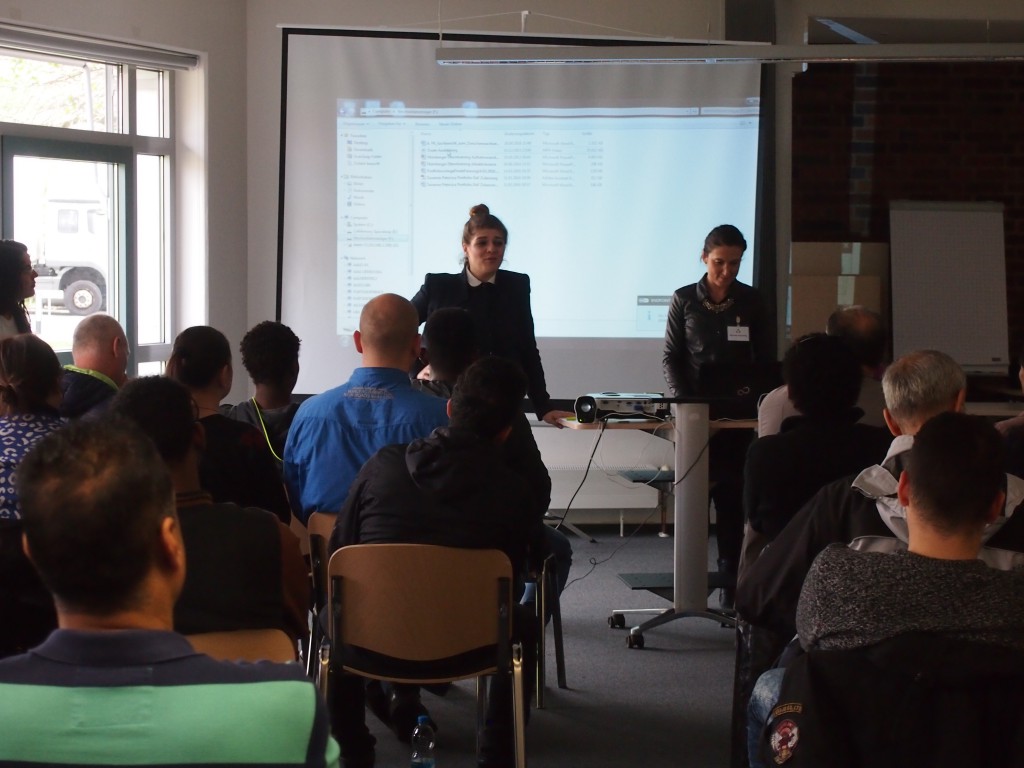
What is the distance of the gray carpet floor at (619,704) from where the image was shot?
3086 millimetres

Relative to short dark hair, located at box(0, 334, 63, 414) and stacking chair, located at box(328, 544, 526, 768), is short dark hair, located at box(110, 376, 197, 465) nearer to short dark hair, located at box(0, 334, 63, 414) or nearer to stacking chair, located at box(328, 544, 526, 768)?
stacking chair, located at box(328, 544, 526, 768)

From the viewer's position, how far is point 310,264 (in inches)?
233

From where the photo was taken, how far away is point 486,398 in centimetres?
257

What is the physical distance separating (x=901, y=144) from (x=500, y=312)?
3348 mm

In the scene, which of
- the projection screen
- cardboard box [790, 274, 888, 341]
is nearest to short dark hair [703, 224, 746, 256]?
the projection screen

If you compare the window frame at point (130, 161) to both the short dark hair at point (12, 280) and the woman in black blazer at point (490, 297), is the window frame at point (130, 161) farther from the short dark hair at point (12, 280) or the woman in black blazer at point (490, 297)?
the woman in black blazer at point (490, 297)

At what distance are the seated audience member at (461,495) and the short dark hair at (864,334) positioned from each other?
132 cm

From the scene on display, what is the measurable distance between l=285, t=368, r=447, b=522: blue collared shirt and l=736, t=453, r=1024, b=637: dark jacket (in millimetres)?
1027

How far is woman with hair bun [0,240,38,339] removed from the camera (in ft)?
12.6

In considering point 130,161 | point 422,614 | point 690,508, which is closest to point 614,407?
point 690,508

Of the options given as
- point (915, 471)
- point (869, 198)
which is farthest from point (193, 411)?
point (869, 198)

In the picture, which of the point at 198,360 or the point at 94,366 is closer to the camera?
the point at 198,360

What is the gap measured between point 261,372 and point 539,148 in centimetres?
307

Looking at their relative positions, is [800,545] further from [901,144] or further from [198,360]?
[901,144]
